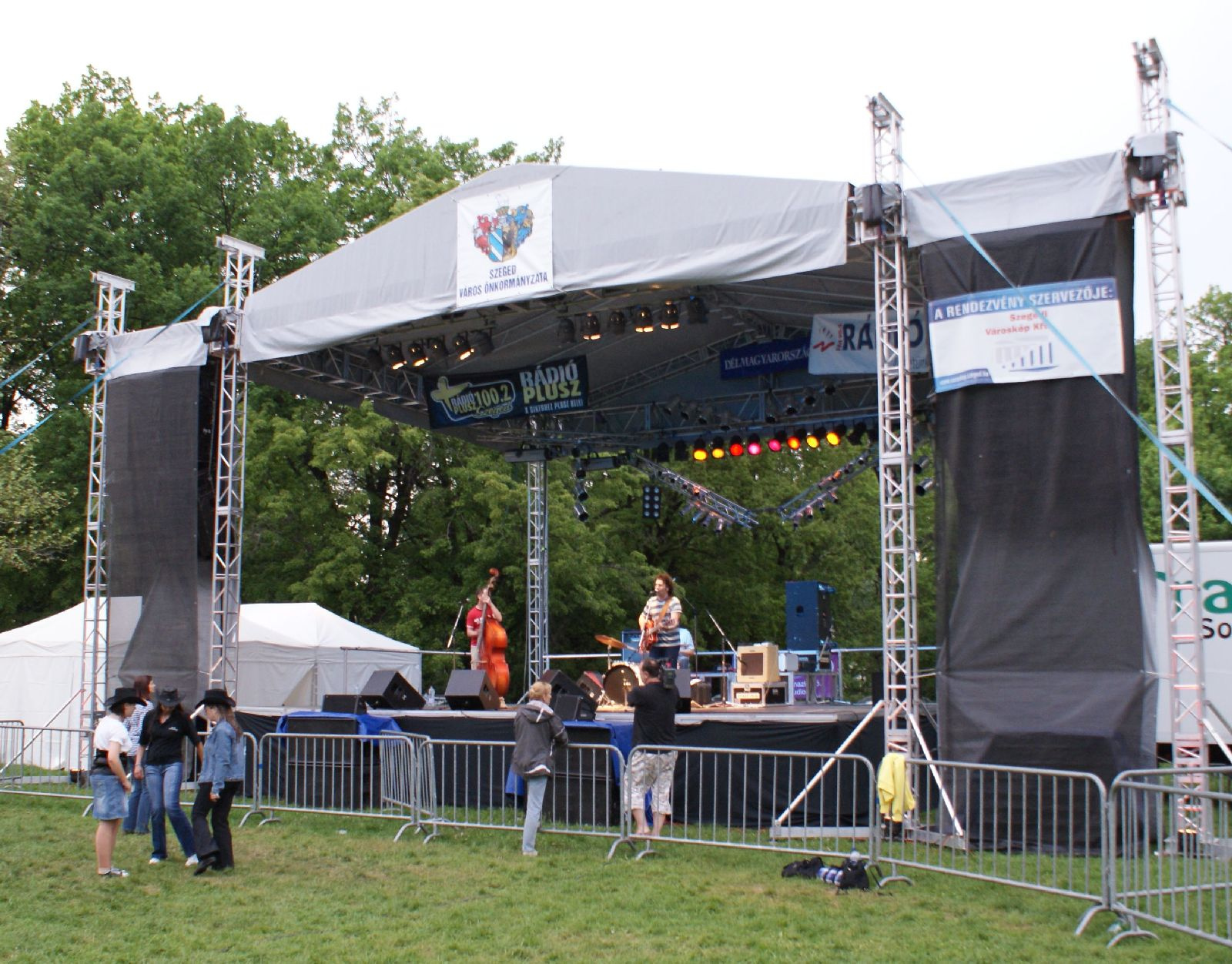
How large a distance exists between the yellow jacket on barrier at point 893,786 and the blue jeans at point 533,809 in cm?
265

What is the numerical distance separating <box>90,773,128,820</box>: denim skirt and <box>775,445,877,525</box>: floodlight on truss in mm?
12330

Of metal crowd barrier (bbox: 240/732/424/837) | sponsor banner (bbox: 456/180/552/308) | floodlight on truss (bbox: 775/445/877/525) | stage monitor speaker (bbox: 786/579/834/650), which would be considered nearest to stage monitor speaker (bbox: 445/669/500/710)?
metal crowd barrier (bbox: 240/732/424/837)

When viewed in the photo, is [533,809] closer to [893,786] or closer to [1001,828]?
[893,786]

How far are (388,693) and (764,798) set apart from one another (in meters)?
4.77

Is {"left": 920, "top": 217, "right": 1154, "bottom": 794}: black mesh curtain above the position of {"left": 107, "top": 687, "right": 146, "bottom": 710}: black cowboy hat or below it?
above

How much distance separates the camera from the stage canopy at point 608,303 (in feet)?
36.8

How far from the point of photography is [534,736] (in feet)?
32.0

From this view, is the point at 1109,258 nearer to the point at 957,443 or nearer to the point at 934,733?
the point at 957,443

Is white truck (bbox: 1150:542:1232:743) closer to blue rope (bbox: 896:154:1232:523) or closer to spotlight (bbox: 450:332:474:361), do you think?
blue rope (bbox: 896:154:1232:523)

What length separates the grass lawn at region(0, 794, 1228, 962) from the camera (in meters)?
6.81

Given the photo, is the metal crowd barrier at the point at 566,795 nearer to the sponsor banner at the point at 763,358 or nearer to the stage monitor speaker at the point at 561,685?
the stage monitor speaker at the point at 561,685

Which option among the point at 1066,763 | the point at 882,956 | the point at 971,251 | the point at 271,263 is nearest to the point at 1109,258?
the point at 971,251

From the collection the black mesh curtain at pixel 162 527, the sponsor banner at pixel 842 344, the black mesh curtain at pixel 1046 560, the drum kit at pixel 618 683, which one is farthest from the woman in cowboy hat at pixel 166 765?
the sponsor banner at pixel 842 344

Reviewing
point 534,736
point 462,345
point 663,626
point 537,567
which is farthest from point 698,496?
point 534,736
